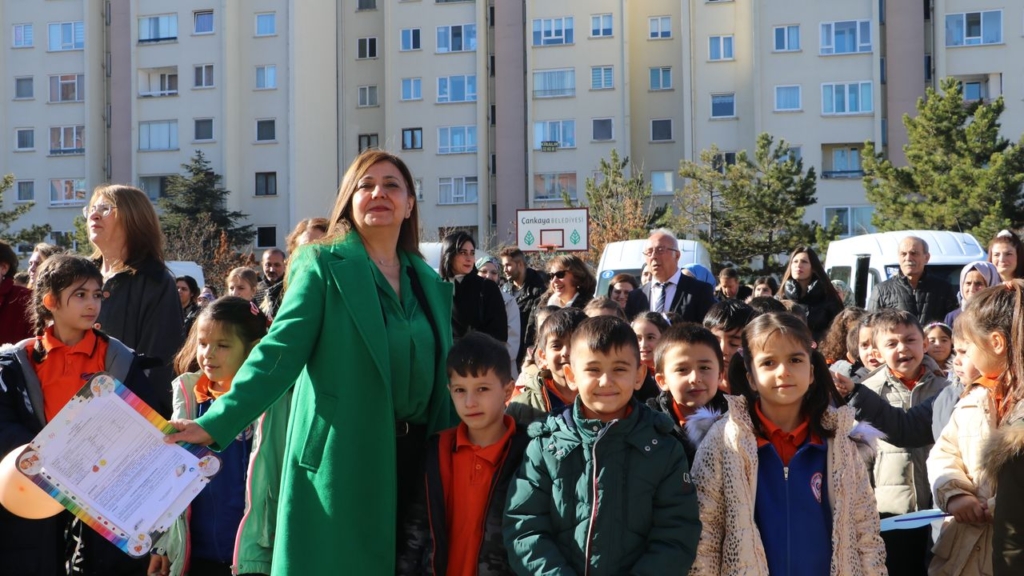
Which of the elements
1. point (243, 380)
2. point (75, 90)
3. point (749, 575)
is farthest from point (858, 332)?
point (75, 90)

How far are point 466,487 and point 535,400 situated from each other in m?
1.09

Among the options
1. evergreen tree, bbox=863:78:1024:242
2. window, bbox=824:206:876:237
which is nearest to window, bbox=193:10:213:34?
window, bbox=824:206:876:237

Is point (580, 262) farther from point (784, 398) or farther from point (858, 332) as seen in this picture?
point (784, 398)

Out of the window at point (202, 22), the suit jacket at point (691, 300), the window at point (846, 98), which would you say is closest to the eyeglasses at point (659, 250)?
the suit jacket at point (691, 300)

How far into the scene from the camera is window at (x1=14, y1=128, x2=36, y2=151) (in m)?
48.0

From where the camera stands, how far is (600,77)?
4466 centimetres

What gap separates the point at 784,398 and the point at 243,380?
207 centimetres

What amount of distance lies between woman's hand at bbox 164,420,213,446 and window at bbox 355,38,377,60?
45.4 metres

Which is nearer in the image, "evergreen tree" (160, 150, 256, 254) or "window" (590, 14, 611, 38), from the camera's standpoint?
"evergreen tree" (160, 150, 256, 254)

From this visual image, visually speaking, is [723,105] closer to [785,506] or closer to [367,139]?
[367,139]

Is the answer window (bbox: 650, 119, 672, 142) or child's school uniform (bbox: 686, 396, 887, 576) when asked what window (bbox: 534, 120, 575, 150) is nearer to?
window (bbox: 650, 119, 672, 142)

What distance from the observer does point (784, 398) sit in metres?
4.16

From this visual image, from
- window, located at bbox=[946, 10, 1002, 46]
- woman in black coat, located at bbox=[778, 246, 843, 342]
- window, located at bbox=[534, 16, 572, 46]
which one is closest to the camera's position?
woman in black coat, located at bbox=[778, 246, 843, 342]

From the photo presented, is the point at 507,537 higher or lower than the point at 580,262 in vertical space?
lower
